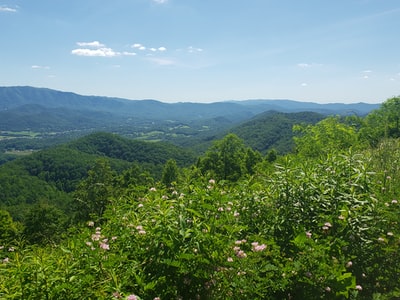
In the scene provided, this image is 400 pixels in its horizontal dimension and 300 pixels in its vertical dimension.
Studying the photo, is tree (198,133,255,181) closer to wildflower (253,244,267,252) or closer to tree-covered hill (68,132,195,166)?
wildflower (253,244,267,252)

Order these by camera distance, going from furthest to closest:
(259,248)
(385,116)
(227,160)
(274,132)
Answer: (274,132)
(385,116)
(227,160)
(259,248)

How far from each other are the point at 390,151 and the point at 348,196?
10.3 ft

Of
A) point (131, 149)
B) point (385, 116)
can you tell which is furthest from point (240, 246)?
point (131, 149)

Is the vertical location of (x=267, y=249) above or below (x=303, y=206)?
below

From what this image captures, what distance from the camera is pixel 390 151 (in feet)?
19.6

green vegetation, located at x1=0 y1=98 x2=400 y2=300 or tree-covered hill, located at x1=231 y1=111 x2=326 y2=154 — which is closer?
green vegetation, located at x1=0 y1=98 x2=400 y2=300

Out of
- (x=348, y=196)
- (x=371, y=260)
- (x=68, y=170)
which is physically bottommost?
(x=68, y=170)

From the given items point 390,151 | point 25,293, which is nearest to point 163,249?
point 25,293

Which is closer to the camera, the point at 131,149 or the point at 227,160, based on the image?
the point at 227,160

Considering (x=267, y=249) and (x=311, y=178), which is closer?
(x=267, y=249)

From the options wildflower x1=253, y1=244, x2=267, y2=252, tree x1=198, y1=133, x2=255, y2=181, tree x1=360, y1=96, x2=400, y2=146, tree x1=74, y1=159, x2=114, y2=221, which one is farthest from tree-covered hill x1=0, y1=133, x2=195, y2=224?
wildflower x1=253, y1=244, x2=267, y2=252

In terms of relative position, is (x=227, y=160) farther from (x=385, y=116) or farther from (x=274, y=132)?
(x=274, y=132)

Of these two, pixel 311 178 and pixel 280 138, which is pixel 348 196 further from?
pixel 280 138

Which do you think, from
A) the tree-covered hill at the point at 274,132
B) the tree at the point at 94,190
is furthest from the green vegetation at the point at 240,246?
the tree-covered hill at the point at 274,132
